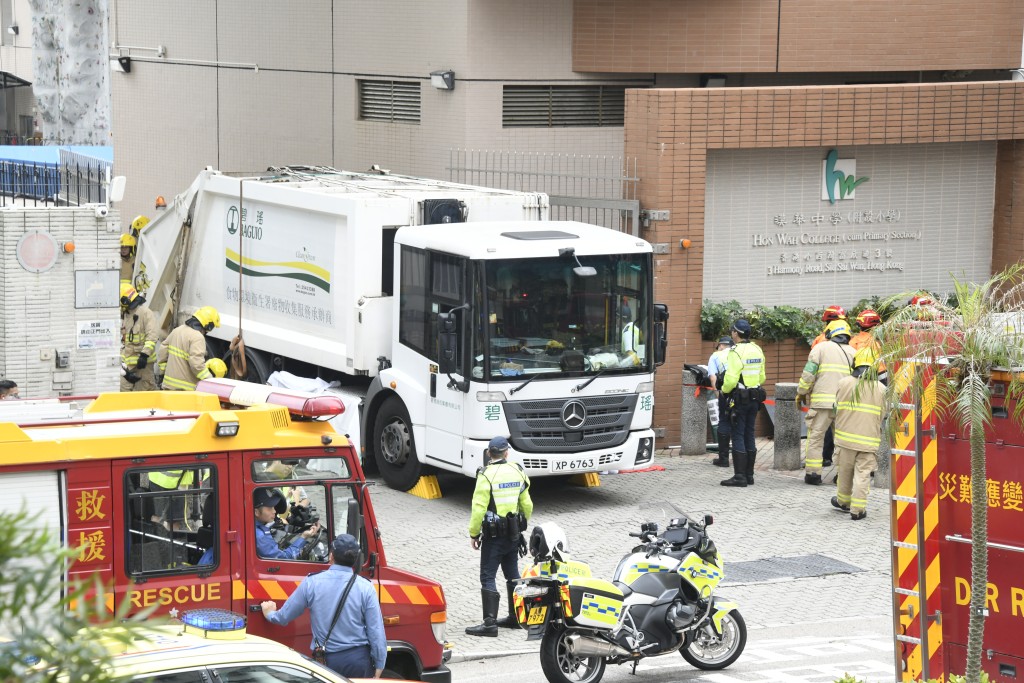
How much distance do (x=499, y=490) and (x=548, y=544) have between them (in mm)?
1282

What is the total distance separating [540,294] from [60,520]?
22.4ft

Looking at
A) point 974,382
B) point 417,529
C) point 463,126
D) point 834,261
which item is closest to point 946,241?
point 834,261

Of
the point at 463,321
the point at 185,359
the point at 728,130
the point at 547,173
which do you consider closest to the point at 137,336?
the point at 185,359

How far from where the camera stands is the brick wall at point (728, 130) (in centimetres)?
1709

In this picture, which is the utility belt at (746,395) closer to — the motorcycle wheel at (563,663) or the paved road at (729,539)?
the paved road at (729,539)

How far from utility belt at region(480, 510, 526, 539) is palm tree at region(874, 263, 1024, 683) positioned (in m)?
4.42

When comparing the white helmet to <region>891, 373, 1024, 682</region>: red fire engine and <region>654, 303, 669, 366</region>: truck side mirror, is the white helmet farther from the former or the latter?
<region>654, 303, 669, 366</region>: truck side mirror

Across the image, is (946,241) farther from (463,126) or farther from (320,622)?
(320,622)

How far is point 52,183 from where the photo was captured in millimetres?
13398

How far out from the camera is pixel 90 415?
847cm

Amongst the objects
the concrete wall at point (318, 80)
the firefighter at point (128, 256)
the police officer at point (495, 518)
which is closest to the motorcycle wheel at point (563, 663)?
the police officer at point (495, 518)

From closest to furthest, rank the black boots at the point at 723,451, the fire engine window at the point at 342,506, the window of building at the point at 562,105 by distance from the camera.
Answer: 1. the fire engine window at the point at 342,506
2. the black boots at the point at 723,451
3. the window of building at the point at 562,105

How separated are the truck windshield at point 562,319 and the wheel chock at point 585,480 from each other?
164 cm

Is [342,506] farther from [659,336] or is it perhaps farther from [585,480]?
[585,480]
